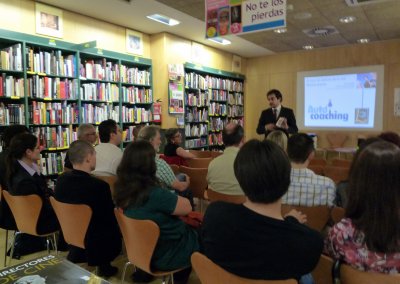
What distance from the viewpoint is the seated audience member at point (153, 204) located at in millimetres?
2039

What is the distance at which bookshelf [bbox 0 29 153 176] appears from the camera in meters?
4.45

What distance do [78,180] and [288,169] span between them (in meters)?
1.73

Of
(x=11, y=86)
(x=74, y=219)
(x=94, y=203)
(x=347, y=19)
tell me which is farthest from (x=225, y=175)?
(x=347, y=19)

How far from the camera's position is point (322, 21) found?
19.9ft

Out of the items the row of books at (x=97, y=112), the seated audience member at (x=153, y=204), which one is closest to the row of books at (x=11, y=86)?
the row of books at (x=97, y=112)

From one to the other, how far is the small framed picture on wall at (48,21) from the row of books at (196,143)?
11.4ft

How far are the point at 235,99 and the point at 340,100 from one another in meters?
2.74

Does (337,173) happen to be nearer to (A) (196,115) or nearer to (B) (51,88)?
(B) (51,88)

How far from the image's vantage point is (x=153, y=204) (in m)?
2.04

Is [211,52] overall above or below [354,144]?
above

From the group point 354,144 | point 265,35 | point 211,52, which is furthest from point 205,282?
point 354,144

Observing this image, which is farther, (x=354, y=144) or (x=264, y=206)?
(x=354, y=144)

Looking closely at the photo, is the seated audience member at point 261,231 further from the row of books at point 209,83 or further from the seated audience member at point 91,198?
the row of books at point 209,83

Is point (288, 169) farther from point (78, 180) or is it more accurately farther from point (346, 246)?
point (78, 180)
